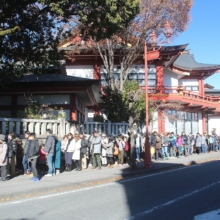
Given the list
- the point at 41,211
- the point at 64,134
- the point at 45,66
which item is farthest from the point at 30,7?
the point at 41,211

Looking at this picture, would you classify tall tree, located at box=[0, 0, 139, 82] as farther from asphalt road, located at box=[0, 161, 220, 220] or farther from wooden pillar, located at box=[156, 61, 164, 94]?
wooden pillar, located at box=[156, 61, 164, 94]

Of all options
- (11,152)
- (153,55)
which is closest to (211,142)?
(153,55)

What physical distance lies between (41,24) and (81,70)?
1497 centimetres

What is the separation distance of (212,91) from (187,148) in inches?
723

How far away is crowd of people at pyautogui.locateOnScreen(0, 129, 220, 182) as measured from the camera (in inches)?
463

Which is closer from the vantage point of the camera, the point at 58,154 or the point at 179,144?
the point at 58,154

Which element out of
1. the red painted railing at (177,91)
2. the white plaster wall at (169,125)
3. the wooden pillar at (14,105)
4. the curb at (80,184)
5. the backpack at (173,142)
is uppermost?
the red painted railing at (177,91)

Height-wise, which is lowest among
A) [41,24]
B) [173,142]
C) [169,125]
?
[173,142]

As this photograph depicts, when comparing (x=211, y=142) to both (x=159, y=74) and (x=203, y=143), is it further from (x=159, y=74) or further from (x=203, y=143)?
(x=159, y=74)

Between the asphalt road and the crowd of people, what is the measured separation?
8.57ft

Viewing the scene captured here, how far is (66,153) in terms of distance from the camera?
14.5m

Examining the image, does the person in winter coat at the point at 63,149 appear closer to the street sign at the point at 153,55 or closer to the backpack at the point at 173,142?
the street sign at the point at 153,55

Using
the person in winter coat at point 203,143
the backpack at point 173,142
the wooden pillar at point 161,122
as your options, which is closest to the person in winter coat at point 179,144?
the backpack at point 173,142

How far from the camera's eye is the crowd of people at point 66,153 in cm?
1175
